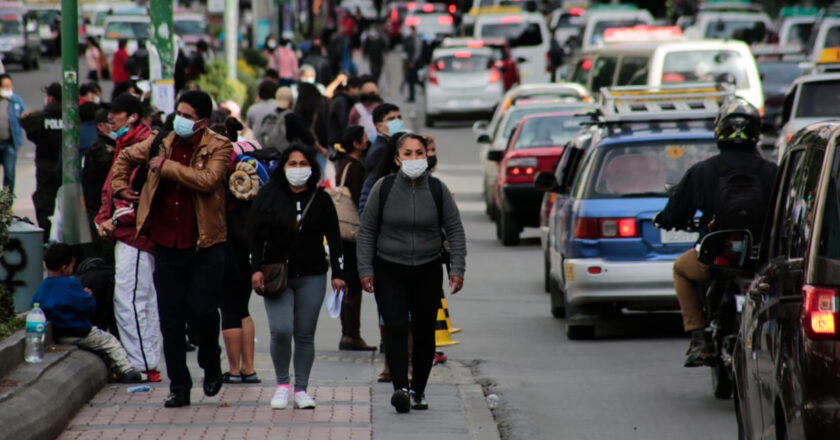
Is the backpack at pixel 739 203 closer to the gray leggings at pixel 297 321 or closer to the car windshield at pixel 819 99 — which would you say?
the gray leggings at pixel 297 321

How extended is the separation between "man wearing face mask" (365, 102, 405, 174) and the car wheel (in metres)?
7.83

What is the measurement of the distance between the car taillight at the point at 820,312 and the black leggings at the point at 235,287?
17.7 ft

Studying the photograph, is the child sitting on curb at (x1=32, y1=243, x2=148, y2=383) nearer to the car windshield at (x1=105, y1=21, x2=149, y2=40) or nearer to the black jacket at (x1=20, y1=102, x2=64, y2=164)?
the black jacket at (x1=20, y1=102, x2=64, y2=164)

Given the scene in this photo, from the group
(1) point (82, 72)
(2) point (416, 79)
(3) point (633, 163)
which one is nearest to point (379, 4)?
(1) point (82, 72)

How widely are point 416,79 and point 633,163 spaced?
3273cm

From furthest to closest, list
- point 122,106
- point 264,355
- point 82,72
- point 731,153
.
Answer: point 82,72
point 264,355
point 122,106
point 731,153

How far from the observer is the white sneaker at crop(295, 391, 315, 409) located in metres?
9.02

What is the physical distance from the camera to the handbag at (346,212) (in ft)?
36.8

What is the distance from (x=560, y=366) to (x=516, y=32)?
34.7m

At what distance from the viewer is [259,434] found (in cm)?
824

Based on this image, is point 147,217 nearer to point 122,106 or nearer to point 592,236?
point 122,106

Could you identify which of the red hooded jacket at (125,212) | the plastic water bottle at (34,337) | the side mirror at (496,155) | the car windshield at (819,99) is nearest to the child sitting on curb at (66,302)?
the red hooded jacket at (125,212)

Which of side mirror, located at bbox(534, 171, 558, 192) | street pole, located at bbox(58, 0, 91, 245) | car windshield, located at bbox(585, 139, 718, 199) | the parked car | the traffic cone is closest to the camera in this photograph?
the traffic cone

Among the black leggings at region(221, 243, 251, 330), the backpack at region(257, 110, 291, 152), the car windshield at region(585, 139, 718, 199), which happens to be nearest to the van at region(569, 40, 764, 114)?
the backpack at region(257, 110, 291, 152)
